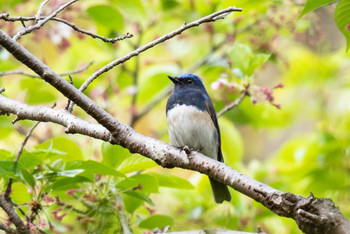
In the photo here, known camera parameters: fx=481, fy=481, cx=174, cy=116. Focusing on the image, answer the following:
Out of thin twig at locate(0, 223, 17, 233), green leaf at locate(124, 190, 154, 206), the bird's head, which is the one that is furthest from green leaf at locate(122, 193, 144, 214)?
the bird's head

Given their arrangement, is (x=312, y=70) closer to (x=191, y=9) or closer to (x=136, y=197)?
(x=191, y=9)

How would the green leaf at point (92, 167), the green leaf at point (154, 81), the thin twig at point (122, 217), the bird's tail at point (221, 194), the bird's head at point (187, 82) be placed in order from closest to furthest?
1. the green leaf at point (92, 167)
2. the thin twig at point (122, 217)
3. the bird's tail at point (221, 194)
4. the bird's head at point (187, 82)
5. the green leaf at point (154, 81)

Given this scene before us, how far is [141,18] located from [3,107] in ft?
6.39

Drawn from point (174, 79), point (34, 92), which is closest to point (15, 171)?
point (34, 92)

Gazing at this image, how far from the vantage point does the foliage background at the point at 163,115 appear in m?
2.46

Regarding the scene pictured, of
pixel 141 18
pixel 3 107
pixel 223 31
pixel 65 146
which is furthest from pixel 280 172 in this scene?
pixel 3 107

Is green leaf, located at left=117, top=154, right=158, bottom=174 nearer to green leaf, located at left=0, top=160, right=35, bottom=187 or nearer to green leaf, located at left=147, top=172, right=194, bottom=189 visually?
green leaf, located at left=147, top=172, right=194, bottom=189

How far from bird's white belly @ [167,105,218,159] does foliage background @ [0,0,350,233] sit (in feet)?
1.00

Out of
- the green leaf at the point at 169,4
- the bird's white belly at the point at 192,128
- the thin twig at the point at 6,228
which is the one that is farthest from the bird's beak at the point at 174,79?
the thin twig at the point at 6,228

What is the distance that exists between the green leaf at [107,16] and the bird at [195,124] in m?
0.70

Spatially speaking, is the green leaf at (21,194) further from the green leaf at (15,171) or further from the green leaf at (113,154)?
the green leaf at (113,154)

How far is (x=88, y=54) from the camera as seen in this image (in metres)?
5.10

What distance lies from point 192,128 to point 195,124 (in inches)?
1.6

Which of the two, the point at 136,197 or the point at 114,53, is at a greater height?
the point at 114,53
